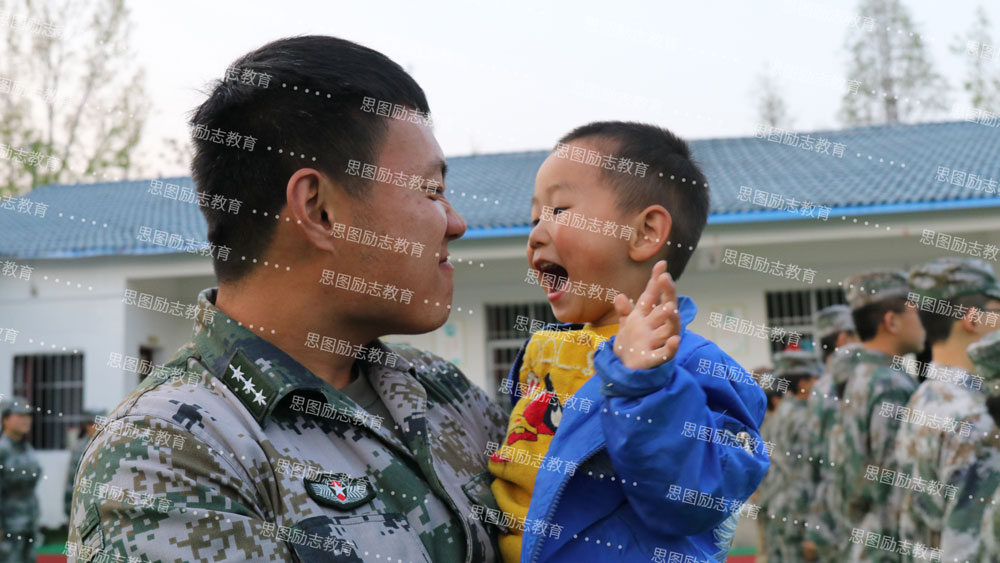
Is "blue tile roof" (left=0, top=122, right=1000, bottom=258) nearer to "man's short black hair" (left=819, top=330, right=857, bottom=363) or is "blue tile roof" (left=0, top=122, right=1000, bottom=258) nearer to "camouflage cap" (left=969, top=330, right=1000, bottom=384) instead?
"man's short black hair" (left=819, top=330, right=857, bottom=363)

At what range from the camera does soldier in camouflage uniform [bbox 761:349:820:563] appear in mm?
7223

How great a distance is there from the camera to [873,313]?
5.73 m

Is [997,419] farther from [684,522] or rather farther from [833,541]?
[833,541]

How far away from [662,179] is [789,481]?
5627 millimetres

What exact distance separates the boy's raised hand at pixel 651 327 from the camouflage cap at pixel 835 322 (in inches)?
229

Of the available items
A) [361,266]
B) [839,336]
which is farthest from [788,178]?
[361,266]

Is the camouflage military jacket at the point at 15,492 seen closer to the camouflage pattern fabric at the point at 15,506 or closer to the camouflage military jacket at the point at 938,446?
the camouflage pattern fabric at the point at 15,506

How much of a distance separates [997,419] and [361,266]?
3275mm

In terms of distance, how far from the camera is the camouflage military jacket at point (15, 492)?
310 inches

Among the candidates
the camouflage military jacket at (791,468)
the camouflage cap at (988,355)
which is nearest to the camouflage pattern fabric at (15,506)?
the camouflage military jacket at (791,468)

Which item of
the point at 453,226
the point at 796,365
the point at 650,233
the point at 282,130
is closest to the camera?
the point at 282,130

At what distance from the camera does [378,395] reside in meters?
1.88

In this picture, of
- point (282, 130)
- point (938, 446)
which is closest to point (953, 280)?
point (938, 446)

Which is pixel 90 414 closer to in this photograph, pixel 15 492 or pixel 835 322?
pixel 15 492
